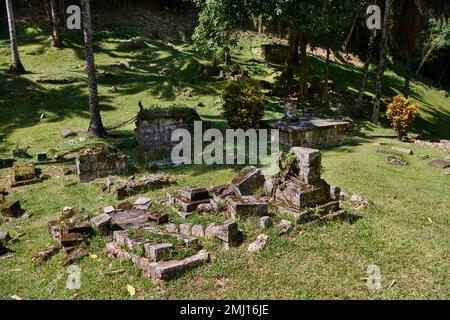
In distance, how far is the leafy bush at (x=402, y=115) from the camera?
20.1m

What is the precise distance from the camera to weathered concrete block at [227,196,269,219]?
9.57 metres

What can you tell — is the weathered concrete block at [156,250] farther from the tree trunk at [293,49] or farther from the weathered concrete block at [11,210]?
the tree trunk at [293,49]

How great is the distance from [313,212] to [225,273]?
9.64 feet

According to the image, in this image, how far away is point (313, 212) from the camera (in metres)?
9.70

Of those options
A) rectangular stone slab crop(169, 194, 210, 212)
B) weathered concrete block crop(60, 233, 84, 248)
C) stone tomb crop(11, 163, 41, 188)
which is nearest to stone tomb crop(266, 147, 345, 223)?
rectangular stone slab crop(169, 194, 210, 212)

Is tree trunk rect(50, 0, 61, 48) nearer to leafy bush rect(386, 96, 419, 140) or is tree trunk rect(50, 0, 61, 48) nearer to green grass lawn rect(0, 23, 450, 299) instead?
green grass lawn rect(0, 23, 450, 299)

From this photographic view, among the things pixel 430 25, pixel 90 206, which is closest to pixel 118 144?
pixel 90 206

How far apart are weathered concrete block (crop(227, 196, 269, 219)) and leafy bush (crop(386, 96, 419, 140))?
13080mm

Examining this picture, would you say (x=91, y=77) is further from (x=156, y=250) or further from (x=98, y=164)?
(x=156, y=250)

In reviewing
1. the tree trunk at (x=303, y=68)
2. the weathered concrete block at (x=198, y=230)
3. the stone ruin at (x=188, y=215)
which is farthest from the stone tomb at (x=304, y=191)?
the tree trunk at (x=303, y=68)

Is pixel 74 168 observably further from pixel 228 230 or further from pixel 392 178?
pixel 392 178

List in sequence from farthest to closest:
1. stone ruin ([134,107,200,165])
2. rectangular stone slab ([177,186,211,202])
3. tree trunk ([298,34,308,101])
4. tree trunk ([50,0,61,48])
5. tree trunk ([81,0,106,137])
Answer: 1. tree trunk ([50,0,61,48])
2. tree trunk ([298,34,308,101])
3. tree trunk ([81,0,106,137])
4. stone ruin ([134,107,200,165])
5. rectangular stone slab ([177,186,211,202])

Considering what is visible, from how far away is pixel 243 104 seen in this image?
17.4m

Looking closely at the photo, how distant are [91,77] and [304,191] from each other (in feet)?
39.9
